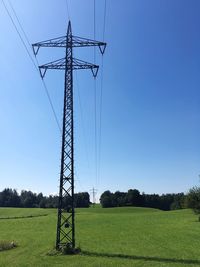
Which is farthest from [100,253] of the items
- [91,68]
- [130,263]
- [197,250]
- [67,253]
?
[91,68]

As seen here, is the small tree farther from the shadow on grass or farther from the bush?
the shadow on grass

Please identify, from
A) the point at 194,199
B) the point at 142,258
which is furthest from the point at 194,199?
the point at 142,258

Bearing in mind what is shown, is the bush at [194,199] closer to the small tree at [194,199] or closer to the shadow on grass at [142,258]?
the small tree at [194,199]

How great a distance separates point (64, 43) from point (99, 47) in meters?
3.47

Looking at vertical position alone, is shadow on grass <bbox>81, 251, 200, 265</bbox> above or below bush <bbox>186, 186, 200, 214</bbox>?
below

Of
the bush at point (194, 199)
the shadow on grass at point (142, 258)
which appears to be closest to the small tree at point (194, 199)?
the bush at point (194, 199)

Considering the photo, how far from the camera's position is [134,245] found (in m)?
37.6

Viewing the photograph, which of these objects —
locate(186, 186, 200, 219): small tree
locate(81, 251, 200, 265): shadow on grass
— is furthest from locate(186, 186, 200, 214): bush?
locate(81, 251, 200, 265): shadow on grass

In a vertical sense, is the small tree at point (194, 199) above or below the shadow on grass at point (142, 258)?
above

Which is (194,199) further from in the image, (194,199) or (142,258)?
(142,258)

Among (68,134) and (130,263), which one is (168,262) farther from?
(68,134)

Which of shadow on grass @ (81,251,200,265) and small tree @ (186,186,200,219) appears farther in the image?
small tree @ (186,186,200,219)

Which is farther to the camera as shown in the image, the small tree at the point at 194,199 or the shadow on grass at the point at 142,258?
the small tree at the point at 194,199

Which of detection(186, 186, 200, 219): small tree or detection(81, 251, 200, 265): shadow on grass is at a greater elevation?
detection(186, 186, 200, 219): small tree
